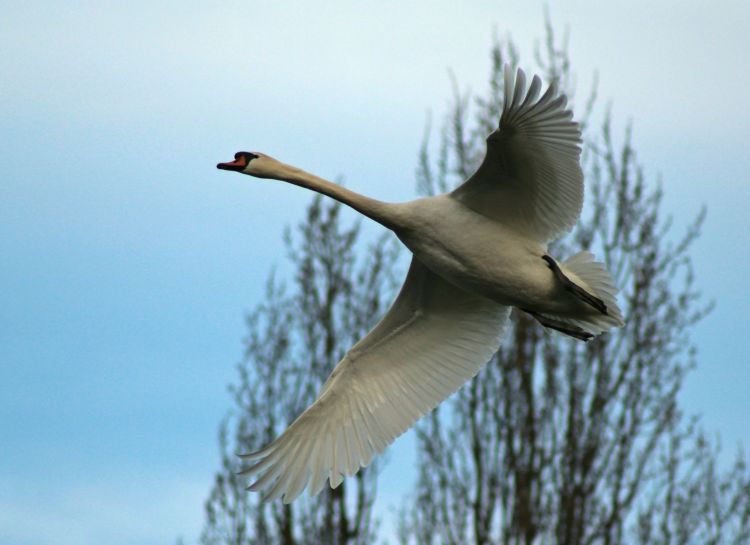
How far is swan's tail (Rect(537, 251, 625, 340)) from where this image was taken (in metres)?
7.16

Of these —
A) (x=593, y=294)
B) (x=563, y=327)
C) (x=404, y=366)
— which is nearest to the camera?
(x=593, y=294)

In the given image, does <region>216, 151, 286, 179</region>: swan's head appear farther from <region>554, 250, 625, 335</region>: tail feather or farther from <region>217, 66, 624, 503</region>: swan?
<region>554, 250, 625, 335</region>: tail feather

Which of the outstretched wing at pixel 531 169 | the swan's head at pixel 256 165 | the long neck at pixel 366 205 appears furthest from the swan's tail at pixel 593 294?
the swan's head at pixel 256 165

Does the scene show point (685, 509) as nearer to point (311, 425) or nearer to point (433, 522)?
point (433, 522)

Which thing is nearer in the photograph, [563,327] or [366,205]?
[366,205]

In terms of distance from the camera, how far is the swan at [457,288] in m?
6.78

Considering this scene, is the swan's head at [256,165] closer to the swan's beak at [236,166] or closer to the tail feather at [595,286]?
the swan's beak at [236,166]

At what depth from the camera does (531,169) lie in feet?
22.6

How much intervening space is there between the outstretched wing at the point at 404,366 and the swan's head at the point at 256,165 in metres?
0.95

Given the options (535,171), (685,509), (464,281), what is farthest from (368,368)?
(685,509)

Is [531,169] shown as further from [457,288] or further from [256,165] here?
[256,165]

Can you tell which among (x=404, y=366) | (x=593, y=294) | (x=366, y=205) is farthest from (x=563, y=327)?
(x=366, y=205)

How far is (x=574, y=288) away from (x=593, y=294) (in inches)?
7.3

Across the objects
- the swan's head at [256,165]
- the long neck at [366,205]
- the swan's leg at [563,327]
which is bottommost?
the swan's leg at [563,327]
